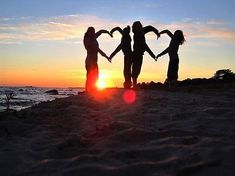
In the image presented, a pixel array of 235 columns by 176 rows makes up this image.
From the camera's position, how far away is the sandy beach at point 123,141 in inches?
199

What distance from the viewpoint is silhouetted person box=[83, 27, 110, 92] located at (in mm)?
14156

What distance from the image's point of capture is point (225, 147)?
5402 millimetres

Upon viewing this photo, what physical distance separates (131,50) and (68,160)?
9.19 meters

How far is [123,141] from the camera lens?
20.5 feet

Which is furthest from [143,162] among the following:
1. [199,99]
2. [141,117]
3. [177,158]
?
[199,99]

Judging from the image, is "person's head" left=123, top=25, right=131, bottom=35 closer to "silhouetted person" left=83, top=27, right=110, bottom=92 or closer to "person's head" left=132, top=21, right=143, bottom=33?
"person's head" left=132, top=21, right=143, bottom=33

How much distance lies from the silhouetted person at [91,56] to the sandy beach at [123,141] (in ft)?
16.4

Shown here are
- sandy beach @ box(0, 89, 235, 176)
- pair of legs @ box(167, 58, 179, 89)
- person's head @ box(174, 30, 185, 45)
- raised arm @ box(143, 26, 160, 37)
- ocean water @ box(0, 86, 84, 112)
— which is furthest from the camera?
ocean water @ box(0, 86, 84, 112)

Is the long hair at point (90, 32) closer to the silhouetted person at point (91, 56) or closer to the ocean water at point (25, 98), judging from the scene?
the silhouetted person at point (91, 56)

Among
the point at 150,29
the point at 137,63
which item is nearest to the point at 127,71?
the point at 137,63

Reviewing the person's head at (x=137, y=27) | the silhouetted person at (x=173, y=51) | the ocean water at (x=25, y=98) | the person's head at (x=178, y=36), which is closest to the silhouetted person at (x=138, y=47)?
the person's head at (x=137, y=27)

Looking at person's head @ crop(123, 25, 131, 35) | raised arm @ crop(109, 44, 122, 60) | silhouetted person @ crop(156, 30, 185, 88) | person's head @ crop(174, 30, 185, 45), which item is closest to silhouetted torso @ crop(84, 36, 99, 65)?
raised arm @ crop(109, 44, 122, 60)

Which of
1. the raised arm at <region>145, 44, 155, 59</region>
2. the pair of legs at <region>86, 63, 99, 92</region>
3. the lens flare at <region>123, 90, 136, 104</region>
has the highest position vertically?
the raised arm at <region>145, 44, 155, 59</region>

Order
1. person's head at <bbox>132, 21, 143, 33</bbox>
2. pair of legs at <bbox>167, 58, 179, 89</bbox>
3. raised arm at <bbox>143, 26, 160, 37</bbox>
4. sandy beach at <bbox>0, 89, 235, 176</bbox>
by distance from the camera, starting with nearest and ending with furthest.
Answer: sandy beach at <bbox>0, 89, 235, 176</bbox> < person's head at <bbox>132, 21, 143, 33</bbox> < raised arm at <bbox>143, 26, 160, 37</bbox> < pair of legs at <bbox>167, 58, 179, 89</bbox>
